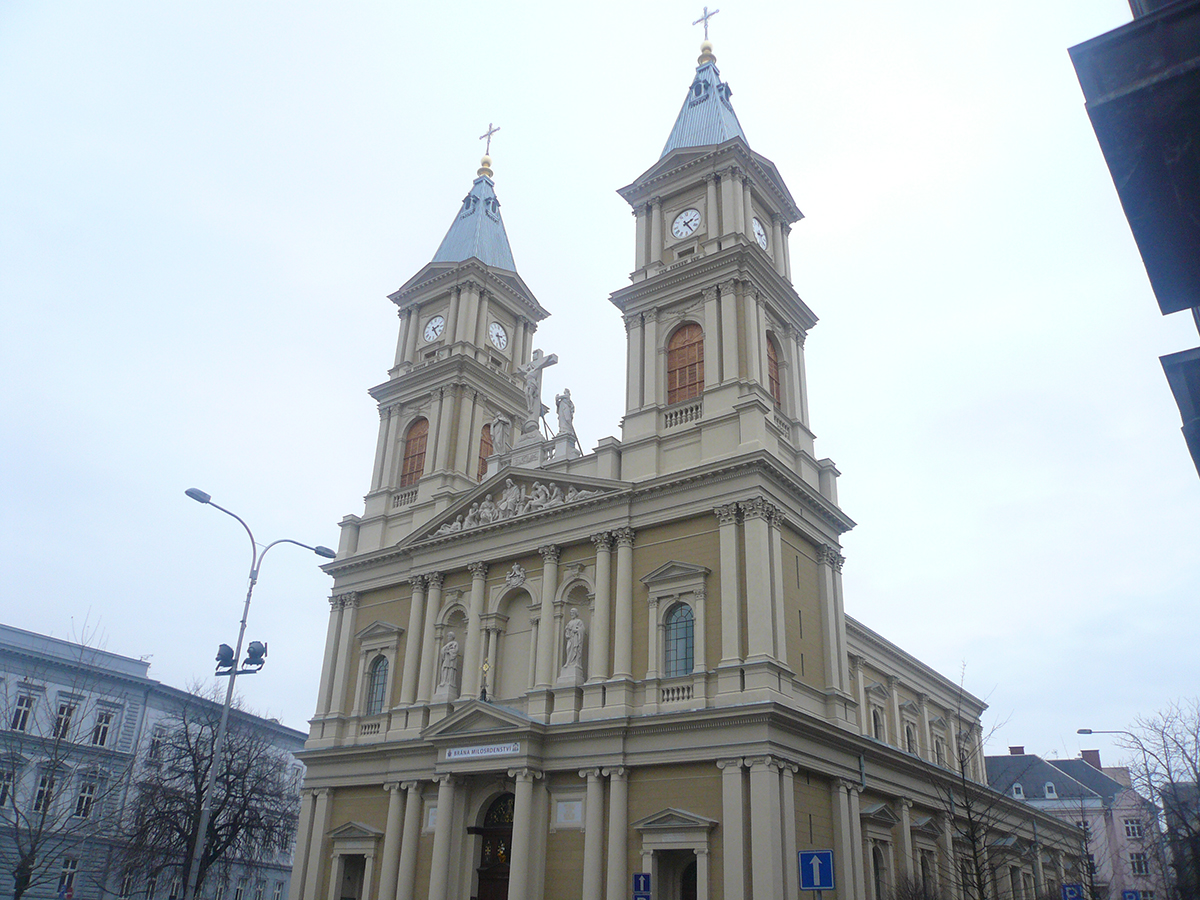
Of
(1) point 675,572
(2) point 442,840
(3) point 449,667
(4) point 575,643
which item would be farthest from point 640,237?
(2) point 442,840

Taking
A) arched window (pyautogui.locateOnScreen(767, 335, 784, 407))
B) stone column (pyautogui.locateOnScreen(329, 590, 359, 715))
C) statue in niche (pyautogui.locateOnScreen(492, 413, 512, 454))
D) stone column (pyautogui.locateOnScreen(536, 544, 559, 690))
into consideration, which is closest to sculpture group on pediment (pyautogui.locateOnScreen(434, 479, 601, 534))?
stone column (pyautogui.locateOnScreen(536, 544, 559, 690))

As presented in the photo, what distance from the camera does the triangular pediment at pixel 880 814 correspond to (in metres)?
29.0

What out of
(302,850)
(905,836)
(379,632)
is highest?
(379,632)

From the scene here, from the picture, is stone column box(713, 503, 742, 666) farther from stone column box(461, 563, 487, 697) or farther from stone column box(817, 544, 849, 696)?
stone column box(461, 563, 487, 697)

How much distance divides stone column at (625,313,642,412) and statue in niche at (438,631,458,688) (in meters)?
10.7

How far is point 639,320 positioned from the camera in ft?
112

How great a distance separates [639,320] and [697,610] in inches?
464

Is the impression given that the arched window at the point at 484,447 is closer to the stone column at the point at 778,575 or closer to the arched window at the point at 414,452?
the arched window at the point at 414,452

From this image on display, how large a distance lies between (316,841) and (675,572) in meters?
17.3

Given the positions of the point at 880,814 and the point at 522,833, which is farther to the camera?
the point at 880,814

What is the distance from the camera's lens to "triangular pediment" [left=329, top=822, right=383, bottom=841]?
32.1 meters

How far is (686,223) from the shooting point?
→ 35.2m

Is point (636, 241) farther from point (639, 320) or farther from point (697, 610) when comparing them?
point (697, 610)

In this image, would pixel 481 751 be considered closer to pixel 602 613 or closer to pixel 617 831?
pixel 617 831
